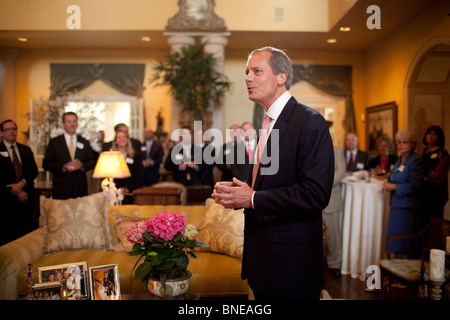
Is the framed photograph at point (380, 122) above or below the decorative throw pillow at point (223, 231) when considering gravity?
above

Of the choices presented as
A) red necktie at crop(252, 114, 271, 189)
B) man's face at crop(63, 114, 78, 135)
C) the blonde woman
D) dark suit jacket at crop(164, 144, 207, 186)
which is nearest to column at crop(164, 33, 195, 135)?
dark suit jacket at crop(164, 144, 207, 186)

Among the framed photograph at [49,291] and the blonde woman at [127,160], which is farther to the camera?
the blonde woman at [127,160]

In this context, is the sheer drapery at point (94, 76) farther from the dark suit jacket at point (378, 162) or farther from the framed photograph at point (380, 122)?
the dark suit jacket at point (378, 162)

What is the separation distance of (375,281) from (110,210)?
243cm

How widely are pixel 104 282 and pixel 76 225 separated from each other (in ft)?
4.05

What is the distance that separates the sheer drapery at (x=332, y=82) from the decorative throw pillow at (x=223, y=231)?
173 inches

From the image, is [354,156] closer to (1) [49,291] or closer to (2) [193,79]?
(2) [193,79]

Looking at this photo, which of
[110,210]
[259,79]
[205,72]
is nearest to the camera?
Result: [259,79]

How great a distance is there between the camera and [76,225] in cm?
316

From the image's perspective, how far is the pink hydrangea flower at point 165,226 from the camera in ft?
6.12

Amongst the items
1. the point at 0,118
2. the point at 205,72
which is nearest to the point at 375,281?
the point at 0,118

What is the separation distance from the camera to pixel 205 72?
19.9 feet

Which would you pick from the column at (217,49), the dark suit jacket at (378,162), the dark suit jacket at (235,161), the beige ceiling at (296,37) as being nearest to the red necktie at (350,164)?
the dark suit jacket at (378,162)
